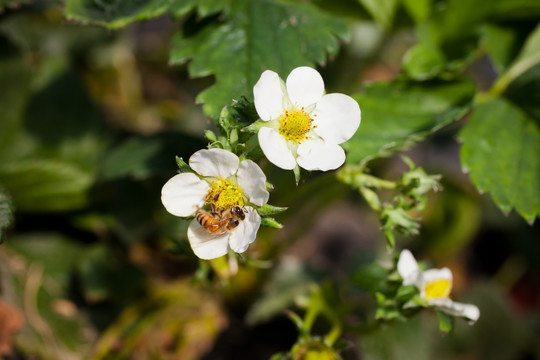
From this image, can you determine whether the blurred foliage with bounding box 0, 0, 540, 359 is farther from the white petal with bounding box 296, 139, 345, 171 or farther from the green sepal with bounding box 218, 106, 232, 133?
the white petal with bounding box 296, 139, 345, 171

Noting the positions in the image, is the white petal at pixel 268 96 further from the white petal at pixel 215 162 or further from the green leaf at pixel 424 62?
the green leaf at pixel 424 62

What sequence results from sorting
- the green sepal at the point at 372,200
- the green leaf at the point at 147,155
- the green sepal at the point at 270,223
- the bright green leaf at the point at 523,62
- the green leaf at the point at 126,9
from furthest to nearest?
the bright green leaf at the point at 523,62
the green leaf at the point at 147,155
the green leaf at the point at 126,9
the green sepal at the point at 372,200
the green sepal at the point at 270,223

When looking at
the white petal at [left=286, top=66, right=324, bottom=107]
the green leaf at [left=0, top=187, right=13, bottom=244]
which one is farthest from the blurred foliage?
the white petal at [left=286, top=66, right=324, bottom=107]

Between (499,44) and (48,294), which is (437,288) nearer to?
(499,44)

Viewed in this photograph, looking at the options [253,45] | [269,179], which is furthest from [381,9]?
[269,179]

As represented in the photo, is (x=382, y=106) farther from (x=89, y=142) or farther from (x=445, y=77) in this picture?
(x=89, y=142)

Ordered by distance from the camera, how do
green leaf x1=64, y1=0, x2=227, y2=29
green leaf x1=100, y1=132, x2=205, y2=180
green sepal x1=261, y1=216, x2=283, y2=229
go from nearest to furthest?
green sepal x1=261, y1=216, x2=283, y2=229
green leaf x1=64, y1=0, x2=227, y2=29
green leaf x1=100, y1=132, x2=205, y2=180

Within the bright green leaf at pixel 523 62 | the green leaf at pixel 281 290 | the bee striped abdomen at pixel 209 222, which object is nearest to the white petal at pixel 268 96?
the bee striped abdomen at pixel 209 222
